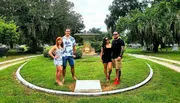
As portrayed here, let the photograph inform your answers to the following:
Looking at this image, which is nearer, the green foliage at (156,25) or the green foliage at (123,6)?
the green foliage at (156,25)

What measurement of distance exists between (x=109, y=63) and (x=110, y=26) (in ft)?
141

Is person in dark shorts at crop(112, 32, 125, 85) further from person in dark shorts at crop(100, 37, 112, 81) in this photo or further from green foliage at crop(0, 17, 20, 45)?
green foliage at crop(0, 17, 20, 45)

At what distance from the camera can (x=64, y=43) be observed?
6992 millimetres

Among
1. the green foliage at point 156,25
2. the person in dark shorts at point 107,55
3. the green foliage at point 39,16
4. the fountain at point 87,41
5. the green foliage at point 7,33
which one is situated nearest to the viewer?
the person in dark shorts at point 107,55

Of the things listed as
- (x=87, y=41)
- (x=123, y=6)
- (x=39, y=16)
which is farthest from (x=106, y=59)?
(x=123, y=6)

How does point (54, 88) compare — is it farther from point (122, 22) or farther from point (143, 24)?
point (122, 22)

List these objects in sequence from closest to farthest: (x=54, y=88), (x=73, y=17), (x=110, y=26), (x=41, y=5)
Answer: (x=54, y=88) < (x=41, y=5) < (x=73, y=17) < (x=110, y=26)

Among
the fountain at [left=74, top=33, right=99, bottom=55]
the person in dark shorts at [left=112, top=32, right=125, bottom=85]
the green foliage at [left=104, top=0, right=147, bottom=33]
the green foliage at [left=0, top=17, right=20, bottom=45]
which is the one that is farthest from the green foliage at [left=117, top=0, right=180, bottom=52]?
the green foliage at [left=104, top=0, right=147, bottom=33]

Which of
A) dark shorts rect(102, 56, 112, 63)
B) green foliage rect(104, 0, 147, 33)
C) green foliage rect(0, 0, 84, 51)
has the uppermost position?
green foliage rect(104, 0, 147, 33)

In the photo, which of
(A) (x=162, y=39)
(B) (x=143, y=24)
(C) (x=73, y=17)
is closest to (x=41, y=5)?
(C) (x=73, y=17)

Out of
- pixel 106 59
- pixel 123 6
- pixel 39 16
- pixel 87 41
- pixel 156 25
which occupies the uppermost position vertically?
pixel 123 6

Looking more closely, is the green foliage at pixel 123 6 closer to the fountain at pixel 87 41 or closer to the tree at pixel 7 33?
the fountain at pixel 87 41

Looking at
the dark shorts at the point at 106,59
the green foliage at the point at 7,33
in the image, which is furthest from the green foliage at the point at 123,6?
the dark shorts at the point at 106,59

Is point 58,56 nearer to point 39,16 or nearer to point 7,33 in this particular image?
→ point 7,33
